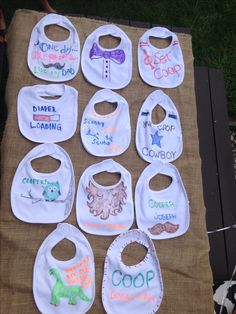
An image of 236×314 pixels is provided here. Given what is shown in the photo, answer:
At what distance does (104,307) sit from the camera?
4.27 ft

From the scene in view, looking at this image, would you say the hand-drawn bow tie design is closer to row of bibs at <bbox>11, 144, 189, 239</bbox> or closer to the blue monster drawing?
row of bibs at <bbox>11, 144, 189, 239</bbox>

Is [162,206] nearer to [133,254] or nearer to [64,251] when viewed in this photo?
[133,254]

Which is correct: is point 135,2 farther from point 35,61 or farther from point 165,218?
point 165,218

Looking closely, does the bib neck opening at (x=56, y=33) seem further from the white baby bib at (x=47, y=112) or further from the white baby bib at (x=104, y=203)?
the white baby bib at (x=104, y=203)

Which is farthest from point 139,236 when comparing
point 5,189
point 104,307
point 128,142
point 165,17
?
point 165,17

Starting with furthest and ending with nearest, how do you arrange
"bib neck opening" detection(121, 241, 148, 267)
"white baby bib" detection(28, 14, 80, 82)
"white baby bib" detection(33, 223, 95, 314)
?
"white baby bib" detection(28, 14, 80, 82) → "bib neck opening" detection(121, 241, 148, 267) → "white baby bib" detection(33, 223, 95, 314)

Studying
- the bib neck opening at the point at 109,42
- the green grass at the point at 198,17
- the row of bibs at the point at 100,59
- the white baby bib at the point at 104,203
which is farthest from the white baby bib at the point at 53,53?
the green grass at the point at 198,17

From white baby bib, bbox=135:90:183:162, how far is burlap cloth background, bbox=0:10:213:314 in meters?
0.03

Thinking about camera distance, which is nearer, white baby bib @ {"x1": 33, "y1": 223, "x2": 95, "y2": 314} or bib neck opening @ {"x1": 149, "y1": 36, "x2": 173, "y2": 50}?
white baby bib @ {"x1": 33, "y1": 223, "x2": 95, "y2": 314}

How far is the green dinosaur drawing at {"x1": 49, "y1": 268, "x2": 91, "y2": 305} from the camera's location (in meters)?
1.28

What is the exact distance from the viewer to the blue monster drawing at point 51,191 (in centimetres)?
141

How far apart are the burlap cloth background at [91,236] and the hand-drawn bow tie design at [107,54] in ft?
0.22

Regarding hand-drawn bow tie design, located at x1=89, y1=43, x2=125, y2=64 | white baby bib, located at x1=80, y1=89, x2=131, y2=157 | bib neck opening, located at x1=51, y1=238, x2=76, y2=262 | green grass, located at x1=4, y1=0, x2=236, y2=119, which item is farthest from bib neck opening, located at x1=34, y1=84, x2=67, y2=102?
green grass, located at x1=4, y1=0, x2=236, y2=119

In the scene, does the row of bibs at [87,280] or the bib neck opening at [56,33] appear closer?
the row of bibs at [87,280]
